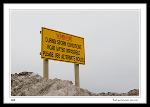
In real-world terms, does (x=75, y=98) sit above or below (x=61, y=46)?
below

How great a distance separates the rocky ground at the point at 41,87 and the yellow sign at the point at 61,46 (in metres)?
1.33

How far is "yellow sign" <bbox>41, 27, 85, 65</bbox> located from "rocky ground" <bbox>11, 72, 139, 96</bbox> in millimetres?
1329

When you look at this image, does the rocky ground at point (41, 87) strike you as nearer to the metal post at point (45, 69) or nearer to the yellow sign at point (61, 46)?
the metal post at point (45, 69)

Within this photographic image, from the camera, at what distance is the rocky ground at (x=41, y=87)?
36.2 ft

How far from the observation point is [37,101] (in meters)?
9.04

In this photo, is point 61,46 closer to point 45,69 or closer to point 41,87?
point 45,69

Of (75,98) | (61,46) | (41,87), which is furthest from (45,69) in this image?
(75,98)

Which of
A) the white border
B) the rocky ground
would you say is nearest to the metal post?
the rocky ground

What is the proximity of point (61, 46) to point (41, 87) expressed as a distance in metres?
2.81

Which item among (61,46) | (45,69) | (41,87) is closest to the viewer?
(41,87)

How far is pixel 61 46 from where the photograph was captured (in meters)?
13.5

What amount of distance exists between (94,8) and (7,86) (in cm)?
495

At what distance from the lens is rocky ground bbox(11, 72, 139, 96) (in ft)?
36.2

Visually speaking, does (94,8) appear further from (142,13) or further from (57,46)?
→ (57,46)
